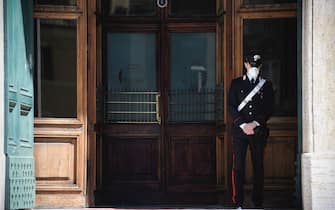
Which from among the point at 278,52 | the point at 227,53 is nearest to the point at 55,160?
the point at 227,53

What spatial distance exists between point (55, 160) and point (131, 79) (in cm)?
187

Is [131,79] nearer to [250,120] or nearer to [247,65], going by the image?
[247,65]

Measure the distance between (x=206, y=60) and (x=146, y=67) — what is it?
0.87 metres

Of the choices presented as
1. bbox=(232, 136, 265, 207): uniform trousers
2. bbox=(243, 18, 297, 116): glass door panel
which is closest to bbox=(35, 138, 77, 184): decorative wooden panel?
bbox=(232, 136, 265, 207): uniform trousers

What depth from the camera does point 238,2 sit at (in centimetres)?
1197

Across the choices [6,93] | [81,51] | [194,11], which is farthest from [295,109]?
[6,93]

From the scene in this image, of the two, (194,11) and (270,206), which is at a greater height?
(194,11)

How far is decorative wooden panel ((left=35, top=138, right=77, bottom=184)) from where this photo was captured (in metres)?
11.7

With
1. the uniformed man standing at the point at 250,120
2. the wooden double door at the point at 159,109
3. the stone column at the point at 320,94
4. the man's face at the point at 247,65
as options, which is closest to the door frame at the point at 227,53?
the man's face at the point at 247,65

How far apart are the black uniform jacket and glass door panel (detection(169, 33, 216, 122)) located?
1.32 m

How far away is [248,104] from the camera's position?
11.4m

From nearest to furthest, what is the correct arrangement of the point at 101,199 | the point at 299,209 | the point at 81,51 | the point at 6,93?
1. the point at 6,93
2. the point at 299,209
3. the point at 81,51
4. the point at 101,199

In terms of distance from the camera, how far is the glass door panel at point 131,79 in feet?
42.1

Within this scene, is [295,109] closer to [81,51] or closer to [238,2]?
[238,2]
